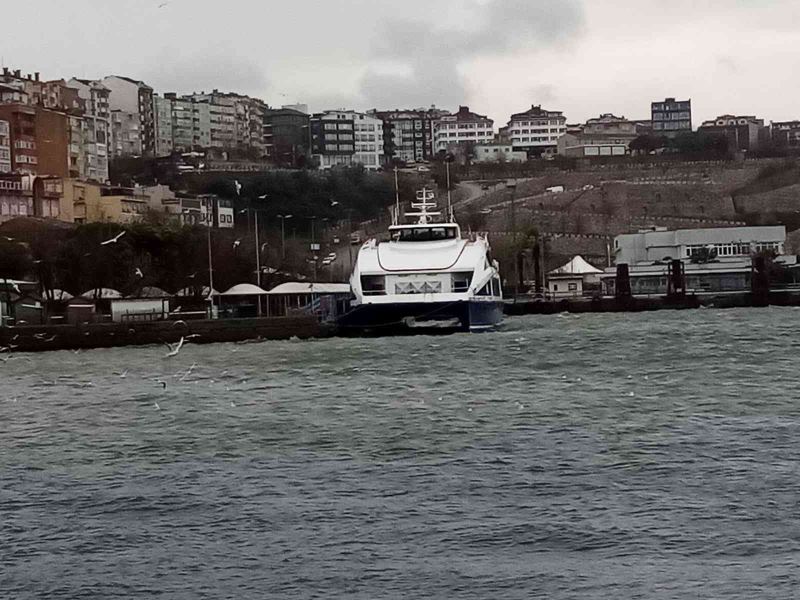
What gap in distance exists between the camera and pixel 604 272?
104 metres

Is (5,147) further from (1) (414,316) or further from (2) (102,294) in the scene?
(1) (414,316)

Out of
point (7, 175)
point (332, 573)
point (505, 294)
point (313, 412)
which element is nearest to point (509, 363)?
point (313, 412)

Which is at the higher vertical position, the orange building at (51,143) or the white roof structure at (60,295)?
the orange building at (51,143)

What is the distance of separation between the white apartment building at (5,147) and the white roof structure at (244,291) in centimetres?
3648

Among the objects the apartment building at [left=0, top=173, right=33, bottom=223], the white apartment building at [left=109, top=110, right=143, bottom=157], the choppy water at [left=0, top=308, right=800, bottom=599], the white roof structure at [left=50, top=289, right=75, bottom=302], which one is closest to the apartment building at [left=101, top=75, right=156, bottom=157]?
the white apartment building at [left=109, top=110, right=143, bottom=157]

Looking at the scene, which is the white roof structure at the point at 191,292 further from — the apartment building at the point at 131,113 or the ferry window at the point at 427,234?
the apartment building at the point at 131,113

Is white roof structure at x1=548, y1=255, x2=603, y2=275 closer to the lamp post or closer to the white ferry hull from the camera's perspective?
the lamp post

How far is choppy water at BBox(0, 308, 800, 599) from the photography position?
61.0 ft

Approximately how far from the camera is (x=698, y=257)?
4058 inches

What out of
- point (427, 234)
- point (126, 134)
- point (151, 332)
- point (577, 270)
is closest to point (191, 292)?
point (151, 332)

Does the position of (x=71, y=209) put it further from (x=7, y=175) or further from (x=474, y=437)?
(x=474, y=437)

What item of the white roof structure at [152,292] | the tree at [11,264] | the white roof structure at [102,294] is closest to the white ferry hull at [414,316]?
the tree at [11,264]

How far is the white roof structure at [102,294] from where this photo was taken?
74875 mm

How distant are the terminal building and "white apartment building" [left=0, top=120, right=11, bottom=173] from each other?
1567 inches
